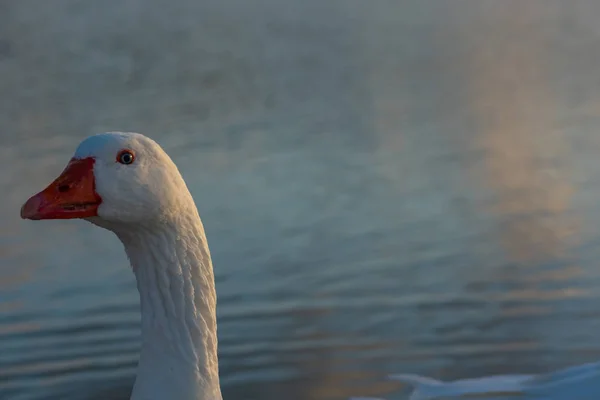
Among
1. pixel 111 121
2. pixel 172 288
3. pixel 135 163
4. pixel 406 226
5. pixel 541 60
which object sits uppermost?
pixel 541 60

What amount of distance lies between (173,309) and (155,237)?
31cm

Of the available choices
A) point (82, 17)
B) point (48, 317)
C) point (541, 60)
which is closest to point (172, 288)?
point (48, 317)

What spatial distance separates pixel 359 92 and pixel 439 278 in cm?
689

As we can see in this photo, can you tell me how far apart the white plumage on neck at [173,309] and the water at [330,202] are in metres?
2.35

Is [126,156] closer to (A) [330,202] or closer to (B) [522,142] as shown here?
(A) [330,202]

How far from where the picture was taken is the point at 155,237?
415 centimetres

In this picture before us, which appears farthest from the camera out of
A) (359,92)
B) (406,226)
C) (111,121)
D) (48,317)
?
(359,92)

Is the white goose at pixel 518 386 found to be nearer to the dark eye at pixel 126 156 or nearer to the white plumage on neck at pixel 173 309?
the white plumage on neck at pixel 173 309

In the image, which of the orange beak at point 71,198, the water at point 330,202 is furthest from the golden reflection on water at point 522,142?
the orange beak at point 71,198

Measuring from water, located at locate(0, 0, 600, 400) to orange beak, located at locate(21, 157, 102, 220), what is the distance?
2830 millimetres

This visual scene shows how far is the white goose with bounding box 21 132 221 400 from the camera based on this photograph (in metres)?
3.99

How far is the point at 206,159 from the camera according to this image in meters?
10.9

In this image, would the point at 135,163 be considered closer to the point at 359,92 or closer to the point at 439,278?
the point at 439,278

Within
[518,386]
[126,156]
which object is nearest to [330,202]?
[518,386]
